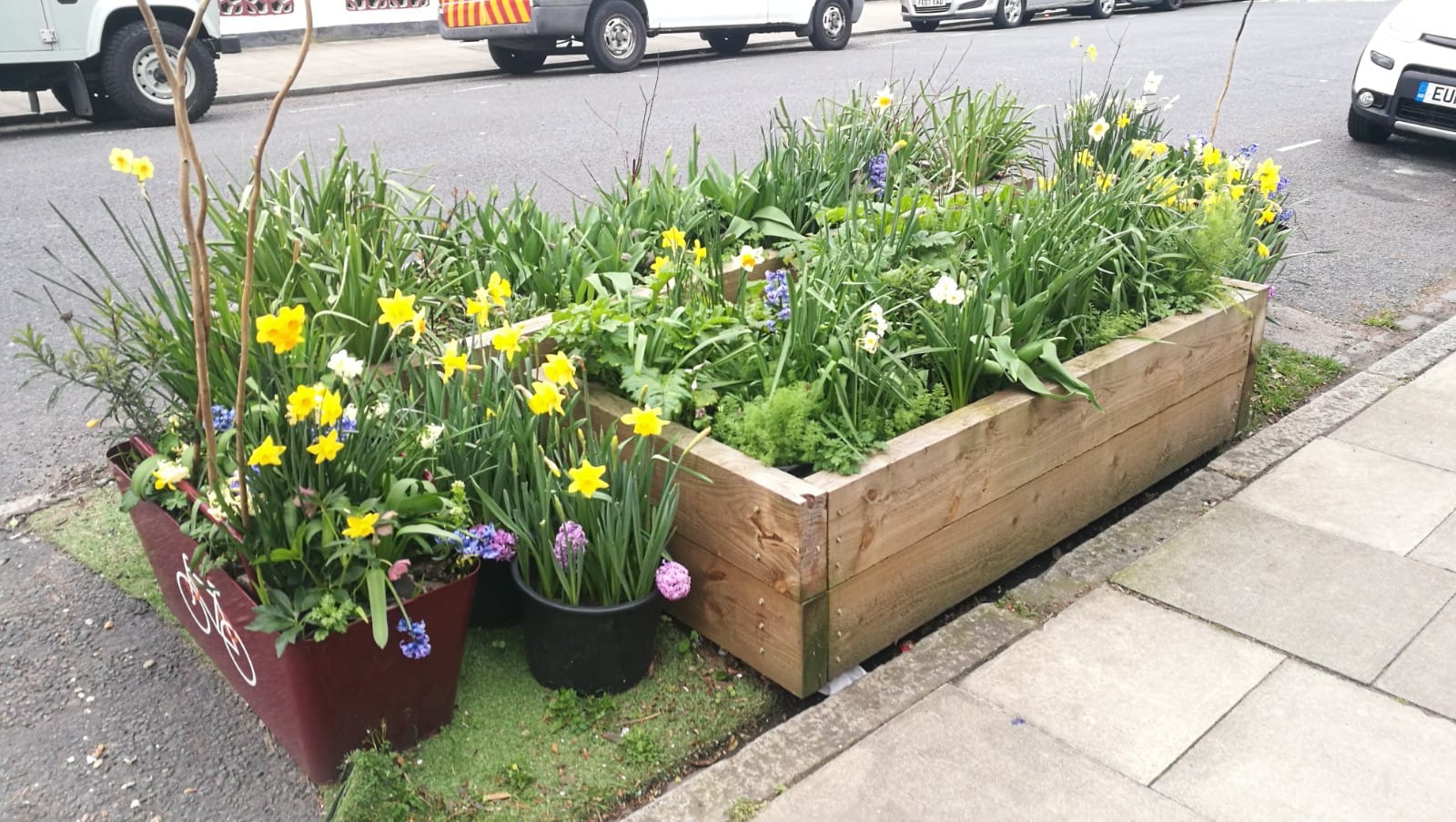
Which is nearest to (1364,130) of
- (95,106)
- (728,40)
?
(728,40)

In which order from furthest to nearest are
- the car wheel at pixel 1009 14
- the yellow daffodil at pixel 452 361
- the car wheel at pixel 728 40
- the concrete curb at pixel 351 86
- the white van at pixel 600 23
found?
the car wheel at pixel 1009 14
the car wheel at pixel 728 40
the white van at pixel 600 23
the concrete curb at pixel 351 86
the yellow daffodil at pixel 452 361

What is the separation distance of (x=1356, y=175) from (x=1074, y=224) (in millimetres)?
6074

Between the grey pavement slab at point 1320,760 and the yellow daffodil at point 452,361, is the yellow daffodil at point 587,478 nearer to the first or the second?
the yellow daffodil at point 452,361

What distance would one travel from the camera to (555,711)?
274 cm

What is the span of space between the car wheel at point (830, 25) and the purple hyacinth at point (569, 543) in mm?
14109

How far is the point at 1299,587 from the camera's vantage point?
10.6ft

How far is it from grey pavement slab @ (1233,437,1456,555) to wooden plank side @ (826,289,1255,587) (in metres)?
0.42

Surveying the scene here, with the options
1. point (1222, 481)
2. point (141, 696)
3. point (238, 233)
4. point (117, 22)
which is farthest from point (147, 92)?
point (1222, 481)

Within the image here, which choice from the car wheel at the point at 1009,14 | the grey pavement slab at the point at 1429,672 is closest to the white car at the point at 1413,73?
the grey pavement slab at the point at 1429,672

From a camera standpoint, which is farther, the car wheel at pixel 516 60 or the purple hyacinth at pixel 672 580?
the car wheel at pixel 516 60

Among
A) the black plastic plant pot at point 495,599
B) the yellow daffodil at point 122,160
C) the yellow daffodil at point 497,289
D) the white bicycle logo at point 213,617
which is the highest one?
the yellow daffodil at point 122,160

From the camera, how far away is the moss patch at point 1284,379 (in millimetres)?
4508

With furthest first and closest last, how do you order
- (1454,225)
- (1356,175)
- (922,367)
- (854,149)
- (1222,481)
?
(1356,175)
(1454,225)
(854,149)
(1222,481)
(922,367)

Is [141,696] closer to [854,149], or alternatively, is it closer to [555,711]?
[555,711]
